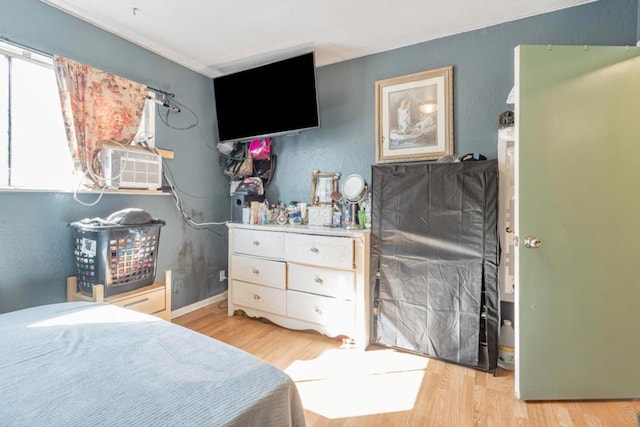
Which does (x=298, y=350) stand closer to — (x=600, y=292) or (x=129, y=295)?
(x=129, y=295)

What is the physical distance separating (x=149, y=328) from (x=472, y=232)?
6.11 feet

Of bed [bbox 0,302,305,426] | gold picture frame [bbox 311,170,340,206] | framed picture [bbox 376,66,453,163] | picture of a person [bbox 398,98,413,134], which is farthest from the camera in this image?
gold picture frame [bbox 311,170,340,206]

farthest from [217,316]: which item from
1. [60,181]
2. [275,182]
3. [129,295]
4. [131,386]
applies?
[131,386]

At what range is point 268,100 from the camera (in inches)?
105

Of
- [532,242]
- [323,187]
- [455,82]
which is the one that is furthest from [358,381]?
[455,82]

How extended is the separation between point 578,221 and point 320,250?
1566mm

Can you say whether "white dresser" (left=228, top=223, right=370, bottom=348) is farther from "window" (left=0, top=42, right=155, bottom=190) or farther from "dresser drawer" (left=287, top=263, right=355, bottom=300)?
"window" (left=0, top=42, right=155, bottom=190)

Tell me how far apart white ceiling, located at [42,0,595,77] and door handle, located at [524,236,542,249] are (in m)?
1.55

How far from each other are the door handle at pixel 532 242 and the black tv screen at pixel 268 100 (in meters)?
1.67

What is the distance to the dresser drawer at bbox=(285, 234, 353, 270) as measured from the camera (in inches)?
87.6

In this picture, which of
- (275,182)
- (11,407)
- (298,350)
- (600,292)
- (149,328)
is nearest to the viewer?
(11,407)

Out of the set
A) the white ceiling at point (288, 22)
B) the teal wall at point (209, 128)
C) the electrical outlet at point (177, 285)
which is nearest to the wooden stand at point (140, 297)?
the teal wall at point (209, 128)

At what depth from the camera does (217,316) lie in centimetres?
280

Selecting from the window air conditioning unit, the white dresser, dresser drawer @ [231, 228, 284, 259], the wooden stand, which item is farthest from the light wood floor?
the window air conditioning unit
